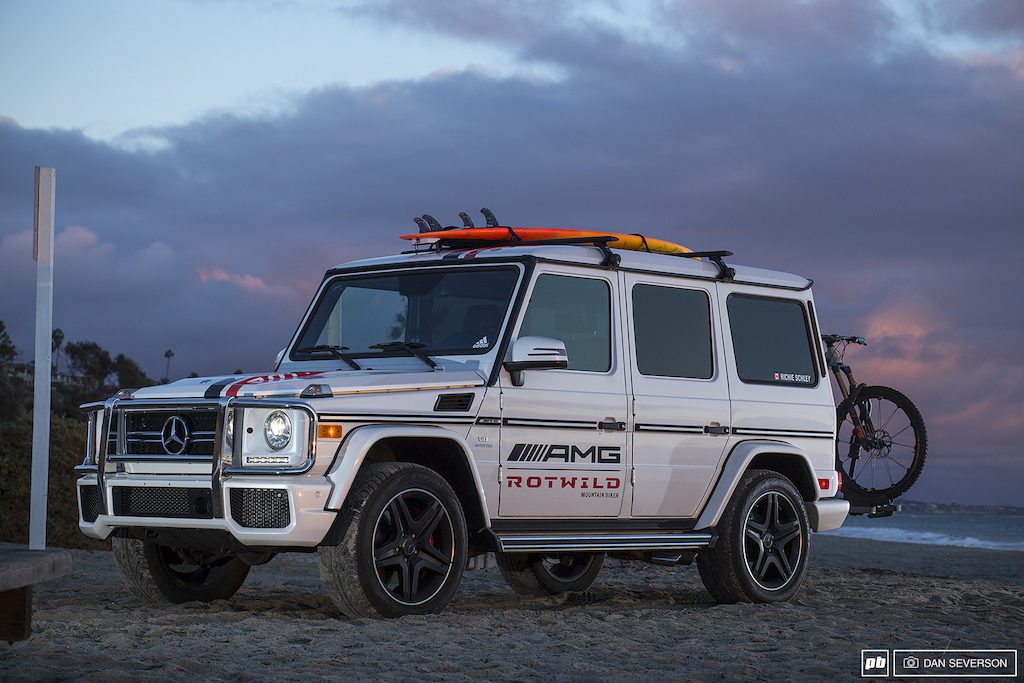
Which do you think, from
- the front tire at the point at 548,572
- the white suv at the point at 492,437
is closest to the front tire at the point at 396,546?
the white suv at the point at 492,437

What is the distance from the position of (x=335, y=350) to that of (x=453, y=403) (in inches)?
53.5

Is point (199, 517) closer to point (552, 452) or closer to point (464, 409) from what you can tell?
point (464, 409)

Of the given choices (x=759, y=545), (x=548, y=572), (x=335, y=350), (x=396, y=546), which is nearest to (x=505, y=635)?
(x=396, y=546)

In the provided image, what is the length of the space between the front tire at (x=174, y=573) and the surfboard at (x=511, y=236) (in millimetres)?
2764

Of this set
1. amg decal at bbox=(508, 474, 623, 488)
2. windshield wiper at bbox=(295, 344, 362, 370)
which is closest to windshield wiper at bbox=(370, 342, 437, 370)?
windshield wiper at bbox=(295, 344, 362, 370)

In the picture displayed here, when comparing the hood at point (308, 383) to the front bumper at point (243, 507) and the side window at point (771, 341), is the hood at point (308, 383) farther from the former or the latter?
the side window at point (771, 341)

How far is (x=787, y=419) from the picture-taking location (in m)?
9.59

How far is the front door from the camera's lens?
25.2 feet

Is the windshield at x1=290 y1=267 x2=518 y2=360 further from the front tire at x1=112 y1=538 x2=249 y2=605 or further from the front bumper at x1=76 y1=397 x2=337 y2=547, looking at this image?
the front tire at x1=112 y1=538 x2=249 y2=605

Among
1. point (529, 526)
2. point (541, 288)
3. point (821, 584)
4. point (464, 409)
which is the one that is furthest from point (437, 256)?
point (821, 584)

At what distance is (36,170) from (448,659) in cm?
561

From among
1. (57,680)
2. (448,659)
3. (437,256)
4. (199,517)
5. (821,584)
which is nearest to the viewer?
(57,680)

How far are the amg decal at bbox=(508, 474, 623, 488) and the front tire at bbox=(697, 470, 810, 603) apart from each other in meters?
1.23

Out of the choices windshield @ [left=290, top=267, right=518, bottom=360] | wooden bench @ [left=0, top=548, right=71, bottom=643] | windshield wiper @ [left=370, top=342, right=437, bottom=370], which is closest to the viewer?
wooden bench @ [left=0, top=548, right=71, bottom=643]
